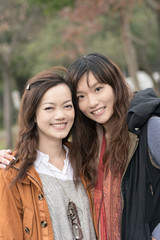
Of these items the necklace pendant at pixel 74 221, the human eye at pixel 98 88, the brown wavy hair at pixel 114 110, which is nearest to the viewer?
the necklace pendant at pixel 74 221

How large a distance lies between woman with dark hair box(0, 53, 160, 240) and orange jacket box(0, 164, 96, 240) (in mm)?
260

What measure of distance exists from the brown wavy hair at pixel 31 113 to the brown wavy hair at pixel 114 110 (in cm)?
14

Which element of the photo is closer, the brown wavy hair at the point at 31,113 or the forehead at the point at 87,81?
the brown wavy hair at the point at 31,113

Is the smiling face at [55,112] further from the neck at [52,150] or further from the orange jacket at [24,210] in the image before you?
the orange jacket at [24,210]

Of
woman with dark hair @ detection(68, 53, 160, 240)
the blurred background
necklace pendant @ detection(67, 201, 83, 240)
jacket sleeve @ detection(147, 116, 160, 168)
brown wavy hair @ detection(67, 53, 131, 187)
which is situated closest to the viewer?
jacket sleeve @ detection(147, 116, 160, 168)

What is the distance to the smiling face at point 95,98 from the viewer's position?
2416 millimetres

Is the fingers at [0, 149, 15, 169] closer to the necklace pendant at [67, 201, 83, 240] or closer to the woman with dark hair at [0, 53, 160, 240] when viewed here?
the woman with dark hair at [0, 53, 160, 240]

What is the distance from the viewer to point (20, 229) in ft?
6.70

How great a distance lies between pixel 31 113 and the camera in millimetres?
2334

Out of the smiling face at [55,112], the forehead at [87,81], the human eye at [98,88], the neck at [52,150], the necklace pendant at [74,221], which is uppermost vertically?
the forehead at [87,81]

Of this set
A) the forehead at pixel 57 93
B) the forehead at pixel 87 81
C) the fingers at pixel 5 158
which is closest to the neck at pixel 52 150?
the fingers at pixel 5 158

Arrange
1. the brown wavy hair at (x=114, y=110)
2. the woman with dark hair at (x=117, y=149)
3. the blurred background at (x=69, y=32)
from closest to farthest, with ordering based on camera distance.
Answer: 1. the woman with dark hair at (x=117, y=149)
2. the brown wavy hair at (x=114, y=110)
3. the blurred background at (x=69, y=32)

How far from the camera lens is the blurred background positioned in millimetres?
8414

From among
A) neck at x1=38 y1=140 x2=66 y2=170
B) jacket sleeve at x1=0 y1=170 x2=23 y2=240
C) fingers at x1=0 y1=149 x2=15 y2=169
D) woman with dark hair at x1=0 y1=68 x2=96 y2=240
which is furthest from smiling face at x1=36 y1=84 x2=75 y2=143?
jacket sleeve at x1=0 y1=170 x2=23 y2=240
